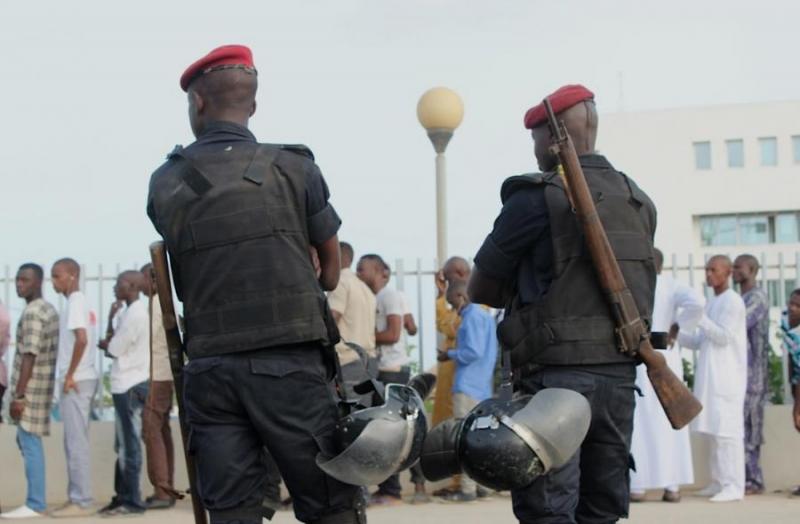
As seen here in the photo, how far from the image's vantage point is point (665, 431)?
10664mm

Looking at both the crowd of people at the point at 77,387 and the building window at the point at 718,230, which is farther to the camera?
the building window at the point at 718,230

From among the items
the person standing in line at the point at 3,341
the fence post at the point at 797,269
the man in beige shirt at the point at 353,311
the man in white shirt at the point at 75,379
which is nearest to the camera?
the man in beige shirt at the point at 353,311

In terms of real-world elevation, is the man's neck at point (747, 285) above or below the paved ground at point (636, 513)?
above

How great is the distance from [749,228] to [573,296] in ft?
216

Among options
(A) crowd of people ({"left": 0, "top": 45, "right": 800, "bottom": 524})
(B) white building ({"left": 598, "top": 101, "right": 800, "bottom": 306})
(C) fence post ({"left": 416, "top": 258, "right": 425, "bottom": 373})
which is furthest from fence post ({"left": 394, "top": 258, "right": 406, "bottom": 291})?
(B) white building ({"left": 598, "top": 101, "right": 800, "bottom": 306})

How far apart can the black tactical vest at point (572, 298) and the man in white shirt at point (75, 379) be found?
5924 millimetres

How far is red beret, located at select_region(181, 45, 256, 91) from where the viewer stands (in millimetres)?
4898

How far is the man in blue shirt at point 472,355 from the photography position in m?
10.3

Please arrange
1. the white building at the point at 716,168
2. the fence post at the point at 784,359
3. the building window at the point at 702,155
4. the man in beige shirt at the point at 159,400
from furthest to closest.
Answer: the building window at the point at 702,155 < the white building at the point at 716,168 < the fence post at the point at 784,359 < the man in beige shirt at the point at 159,400

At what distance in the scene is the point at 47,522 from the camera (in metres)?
10.2

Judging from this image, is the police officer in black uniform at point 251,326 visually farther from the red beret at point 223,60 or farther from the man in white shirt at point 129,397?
the man in white shirt at point 129,397

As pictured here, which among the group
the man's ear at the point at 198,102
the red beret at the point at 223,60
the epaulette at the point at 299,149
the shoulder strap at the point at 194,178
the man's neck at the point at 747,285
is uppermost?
the red beret at the point at 223,60

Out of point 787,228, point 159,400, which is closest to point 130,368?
point 159,400

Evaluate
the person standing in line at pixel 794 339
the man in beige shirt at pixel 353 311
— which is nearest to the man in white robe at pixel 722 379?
the person standing in line at pixel 794 339
